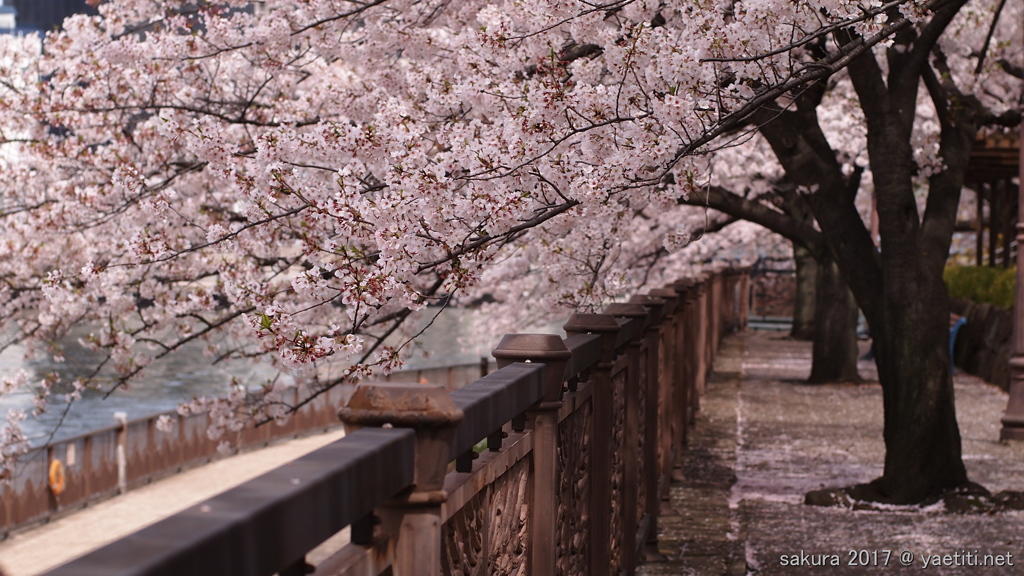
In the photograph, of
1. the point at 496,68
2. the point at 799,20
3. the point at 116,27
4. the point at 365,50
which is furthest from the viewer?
the point at 116,27

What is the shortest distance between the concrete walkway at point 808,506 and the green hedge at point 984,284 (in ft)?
10.0

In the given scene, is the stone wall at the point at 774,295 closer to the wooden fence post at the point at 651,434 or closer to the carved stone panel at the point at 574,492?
the wooden fence post at the point at 651,434

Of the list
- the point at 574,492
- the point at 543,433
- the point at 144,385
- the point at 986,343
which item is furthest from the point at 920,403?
the point at 144,385

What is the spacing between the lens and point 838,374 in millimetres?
20547

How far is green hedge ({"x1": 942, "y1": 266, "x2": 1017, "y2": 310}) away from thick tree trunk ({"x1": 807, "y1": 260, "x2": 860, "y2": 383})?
1.81 meters

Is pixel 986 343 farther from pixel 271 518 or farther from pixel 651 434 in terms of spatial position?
pixel 271 518

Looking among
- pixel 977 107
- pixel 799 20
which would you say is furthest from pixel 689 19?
pixel 977 107

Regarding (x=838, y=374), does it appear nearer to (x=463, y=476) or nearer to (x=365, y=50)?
(x=365, y=50)

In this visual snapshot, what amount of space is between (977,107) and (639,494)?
5.46 metres

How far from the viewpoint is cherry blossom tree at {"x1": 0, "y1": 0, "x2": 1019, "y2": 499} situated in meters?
6.17

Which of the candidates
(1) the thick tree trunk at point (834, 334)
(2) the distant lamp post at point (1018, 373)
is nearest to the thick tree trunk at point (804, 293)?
(1) the thick tree trunk at point (834, 334)

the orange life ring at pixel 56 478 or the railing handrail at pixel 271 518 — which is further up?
the railing handrail at pixel 271 518

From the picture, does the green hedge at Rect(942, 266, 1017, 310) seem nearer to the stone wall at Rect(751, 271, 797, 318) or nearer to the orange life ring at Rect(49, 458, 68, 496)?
the orange life ring at Rect(49, 458, 68, 496)

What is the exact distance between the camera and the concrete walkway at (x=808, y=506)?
7.80 meters
